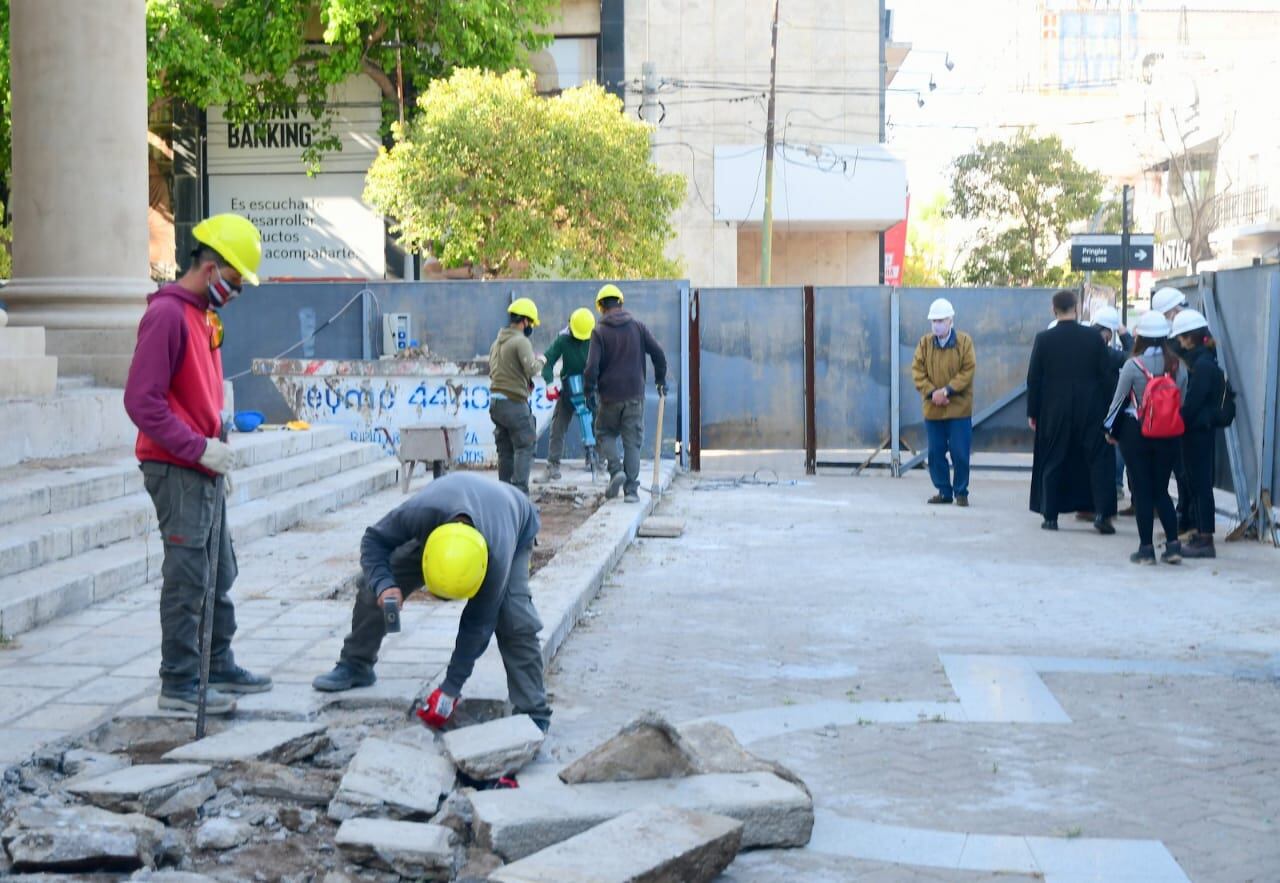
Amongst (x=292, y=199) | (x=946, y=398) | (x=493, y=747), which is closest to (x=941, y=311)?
(x=946, y=398)

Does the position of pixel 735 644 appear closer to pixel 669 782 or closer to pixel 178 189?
pixel 669 782

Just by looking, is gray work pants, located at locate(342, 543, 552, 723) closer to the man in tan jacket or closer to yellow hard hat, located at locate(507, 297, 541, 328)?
yellow hard hat, located at locate(507, 297, 541, 328)

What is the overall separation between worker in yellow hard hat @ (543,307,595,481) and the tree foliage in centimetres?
1448

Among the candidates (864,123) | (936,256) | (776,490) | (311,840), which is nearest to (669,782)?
(311,840)

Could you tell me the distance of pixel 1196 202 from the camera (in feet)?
177

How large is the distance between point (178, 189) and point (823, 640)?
1173 inches

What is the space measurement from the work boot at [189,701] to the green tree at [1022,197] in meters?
42.8

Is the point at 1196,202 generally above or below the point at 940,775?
above

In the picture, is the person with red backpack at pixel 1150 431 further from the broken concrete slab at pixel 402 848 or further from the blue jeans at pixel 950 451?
the broken concrete slab at pixel 402 848

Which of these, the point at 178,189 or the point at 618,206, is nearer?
the point at 618,206

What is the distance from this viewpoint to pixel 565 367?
1557cm

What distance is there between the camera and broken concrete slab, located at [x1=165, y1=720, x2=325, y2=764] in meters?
5.50

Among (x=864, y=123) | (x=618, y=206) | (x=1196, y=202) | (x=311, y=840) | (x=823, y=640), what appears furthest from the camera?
(x=1196, y=202)

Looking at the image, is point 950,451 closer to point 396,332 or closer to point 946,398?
point 946,398
